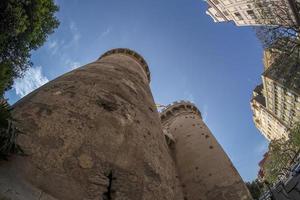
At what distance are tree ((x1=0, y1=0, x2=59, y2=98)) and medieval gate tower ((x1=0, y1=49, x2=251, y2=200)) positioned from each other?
107 inches

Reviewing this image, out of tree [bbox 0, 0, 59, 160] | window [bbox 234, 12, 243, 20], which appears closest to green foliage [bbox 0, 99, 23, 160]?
tree [bbox 0, 0, 59, 160]

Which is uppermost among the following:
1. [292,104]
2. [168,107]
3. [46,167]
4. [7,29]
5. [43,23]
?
[292,104]

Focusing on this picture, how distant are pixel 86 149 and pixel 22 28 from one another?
21.5ft

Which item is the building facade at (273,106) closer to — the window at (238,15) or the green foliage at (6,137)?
the window at (238,15)

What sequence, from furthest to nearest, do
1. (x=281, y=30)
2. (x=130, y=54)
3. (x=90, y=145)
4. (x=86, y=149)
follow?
(x=130, y=54), (x=281, y=30), (x=90, y=145), (x=86, y=149)

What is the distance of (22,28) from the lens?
10.8m

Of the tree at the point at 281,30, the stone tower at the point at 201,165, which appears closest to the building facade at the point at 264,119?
the stone tower at the point at 201,165

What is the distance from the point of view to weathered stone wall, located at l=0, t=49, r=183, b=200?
17.0 feet

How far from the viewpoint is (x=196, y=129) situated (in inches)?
917

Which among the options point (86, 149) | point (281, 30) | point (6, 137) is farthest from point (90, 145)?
point (281, 30)

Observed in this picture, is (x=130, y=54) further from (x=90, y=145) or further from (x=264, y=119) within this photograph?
(x=264, y=119)

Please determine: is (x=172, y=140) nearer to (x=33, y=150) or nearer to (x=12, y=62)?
(x=12, y=62)

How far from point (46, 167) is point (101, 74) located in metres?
5.25

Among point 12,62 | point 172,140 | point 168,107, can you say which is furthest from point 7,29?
point 168,107
